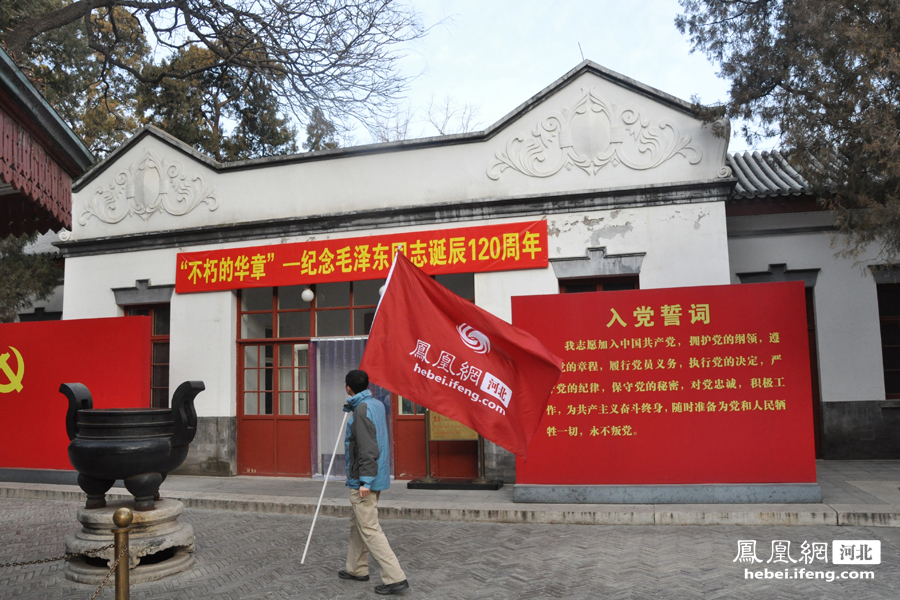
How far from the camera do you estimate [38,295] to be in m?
13.8

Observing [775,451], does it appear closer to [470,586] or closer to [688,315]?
[688,315]

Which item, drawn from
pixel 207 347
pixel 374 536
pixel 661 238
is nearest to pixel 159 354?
→ pixel 207 347

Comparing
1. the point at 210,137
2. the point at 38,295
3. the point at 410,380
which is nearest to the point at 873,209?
the point at 410,380

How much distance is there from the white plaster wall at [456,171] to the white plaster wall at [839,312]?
298 cm

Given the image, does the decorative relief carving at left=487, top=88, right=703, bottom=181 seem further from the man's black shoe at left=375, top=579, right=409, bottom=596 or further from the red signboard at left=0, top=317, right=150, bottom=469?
the man's black shoe at left=375, top=579, right=409, bottom=596

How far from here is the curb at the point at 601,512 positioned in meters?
7.40

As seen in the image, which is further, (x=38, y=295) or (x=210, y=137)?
(x=210, y=137)

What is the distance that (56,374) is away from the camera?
10953 millimetres

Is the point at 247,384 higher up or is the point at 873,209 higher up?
the point at 873,209

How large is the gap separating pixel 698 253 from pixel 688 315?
1469 millimetres

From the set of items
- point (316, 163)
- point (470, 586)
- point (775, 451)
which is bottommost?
point (470, 586)

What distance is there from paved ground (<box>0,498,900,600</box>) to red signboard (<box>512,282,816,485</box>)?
91 centimetres

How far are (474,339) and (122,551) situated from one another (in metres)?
3.07

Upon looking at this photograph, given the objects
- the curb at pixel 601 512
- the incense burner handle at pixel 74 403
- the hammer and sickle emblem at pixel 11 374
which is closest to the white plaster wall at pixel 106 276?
the hammer and sickle emblem at pixel 11 374
